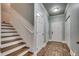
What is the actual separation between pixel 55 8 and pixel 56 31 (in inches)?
15.5

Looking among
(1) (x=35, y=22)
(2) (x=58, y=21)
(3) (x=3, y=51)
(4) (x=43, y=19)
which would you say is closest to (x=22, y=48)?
(3) (x=3, y=51)

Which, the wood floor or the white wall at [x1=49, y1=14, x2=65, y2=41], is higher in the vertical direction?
the white wall at [x1=49, y1=14, x2=65, y2=41]

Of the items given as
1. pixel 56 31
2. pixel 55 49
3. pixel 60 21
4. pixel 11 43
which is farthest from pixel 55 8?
pixel 11 43

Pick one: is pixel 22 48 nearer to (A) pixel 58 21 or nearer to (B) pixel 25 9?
(B) pixel 25 9

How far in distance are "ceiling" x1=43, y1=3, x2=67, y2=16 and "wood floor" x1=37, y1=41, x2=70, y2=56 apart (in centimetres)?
52

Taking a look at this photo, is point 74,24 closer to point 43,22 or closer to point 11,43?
point 43,22

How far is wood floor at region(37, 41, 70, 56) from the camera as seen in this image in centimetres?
139

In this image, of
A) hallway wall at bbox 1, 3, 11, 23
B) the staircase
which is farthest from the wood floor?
hallway wall at bbox 1, 3, 11, 23

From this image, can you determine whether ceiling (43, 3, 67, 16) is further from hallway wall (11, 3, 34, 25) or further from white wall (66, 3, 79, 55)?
hallway wall (11, 3, 34, 25)

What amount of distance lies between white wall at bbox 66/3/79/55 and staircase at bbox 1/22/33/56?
74 centimetres

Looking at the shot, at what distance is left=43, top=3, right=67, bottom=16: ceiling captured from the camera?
1398 millimetres

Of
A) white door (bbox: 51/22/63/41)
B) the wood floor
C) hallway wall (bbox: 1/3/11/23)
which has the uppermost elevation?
hallway wall (bbox: 1/3/11/23)

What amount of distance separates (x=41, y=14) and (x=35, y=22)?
0.56ft

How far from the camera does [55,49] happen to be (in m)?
1.44
